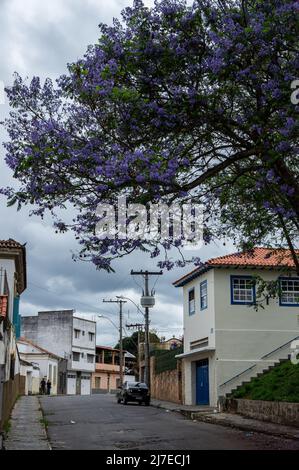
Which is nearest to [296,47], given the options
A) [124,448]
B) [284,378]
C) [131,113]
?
[131,113]

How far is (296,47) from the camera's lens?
479 inches

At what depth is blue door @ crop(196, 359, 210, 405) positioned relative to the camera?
96.0 feet

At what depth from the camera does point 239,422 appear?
20.5 meters

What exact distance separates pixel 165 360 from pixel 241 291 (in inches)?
427

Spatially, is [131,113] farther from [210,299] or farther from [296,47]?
[210,299]

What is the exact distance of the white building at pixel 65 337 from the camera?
225 feet

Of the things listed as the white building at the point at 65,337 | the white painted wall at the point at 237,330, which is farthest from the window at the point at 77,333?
the white painted wall at the point at 237,330

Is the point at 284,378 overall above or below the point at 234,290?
below

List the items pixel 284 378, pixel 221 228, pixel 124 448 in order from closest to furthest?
pixel 124 448, pixel 221 228, pixel 284 378

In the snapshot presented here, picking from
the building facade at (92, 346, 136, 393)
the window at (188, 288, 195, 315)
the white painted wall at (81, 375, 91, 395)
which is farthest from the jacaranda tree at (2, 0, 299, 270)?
the building facade at (92, 346, 136, 393)

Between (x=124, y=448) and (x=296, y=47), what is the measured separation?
29.2 feet

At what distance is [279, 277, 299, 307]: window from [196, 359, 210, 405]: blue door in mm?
4604

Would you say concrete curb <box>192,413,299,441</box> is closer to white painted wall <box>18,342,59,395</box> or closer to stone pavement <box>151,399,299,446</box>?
stone pavement <box>151,399,299,446</box>

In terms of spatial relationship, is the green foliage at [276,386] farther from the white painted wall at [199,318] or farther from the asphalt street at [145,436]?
the white painted wall at [199,318]
